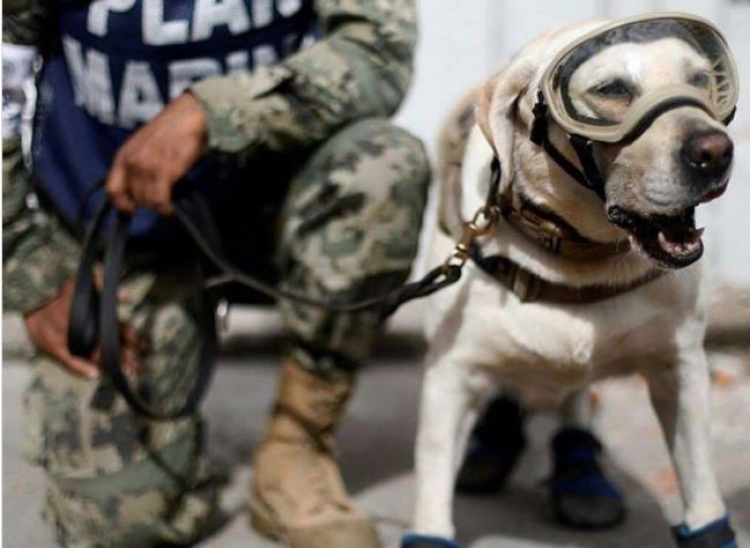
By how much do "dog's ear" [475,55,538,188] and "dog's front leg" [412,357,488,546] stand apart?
257mm

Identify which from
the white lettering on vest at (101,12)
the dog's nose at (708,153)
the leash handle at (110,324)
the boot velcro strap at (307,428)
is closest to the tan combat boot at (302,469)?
the boot velcro strap at (307,428)

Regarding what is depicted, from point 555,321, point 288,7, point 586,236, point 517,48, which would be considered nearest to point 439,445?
point 555,321

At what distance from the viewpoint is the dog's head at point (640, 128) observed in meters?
1.29

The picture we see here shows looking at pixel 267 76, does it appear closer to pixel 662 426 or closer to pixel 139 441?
pixel 139 441

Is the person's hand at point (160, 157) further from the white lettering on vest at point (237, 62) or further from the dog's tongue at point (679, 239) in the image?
the dog's tongue at point (679, 239)

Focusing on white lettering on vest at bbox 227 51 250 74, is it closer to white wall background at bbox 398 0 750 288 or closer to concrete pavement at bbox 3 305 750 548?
concrete pavement at bbox 3 305 750 548

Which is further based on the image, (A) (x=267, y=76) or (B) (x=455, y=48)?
(B) (x=455, y=48)

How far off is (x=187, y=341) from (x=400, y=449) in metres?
0.43

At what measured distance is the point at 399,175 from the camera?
1.76 metres

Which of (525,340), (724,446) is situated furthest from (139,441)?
(724,446)

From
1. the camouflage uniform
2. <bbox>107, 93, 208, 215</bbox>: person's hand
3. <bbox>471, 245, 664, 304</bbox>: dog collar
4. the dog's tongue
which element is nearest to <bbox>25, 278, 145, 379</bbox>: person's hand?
the camouflage uniform

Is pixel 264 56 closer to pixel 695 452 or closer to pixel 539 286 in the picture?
pixel 539 286

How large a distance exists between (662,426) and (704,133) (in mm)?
483

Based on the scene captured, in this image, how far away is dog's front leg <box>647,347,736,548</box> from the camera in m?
1.57
